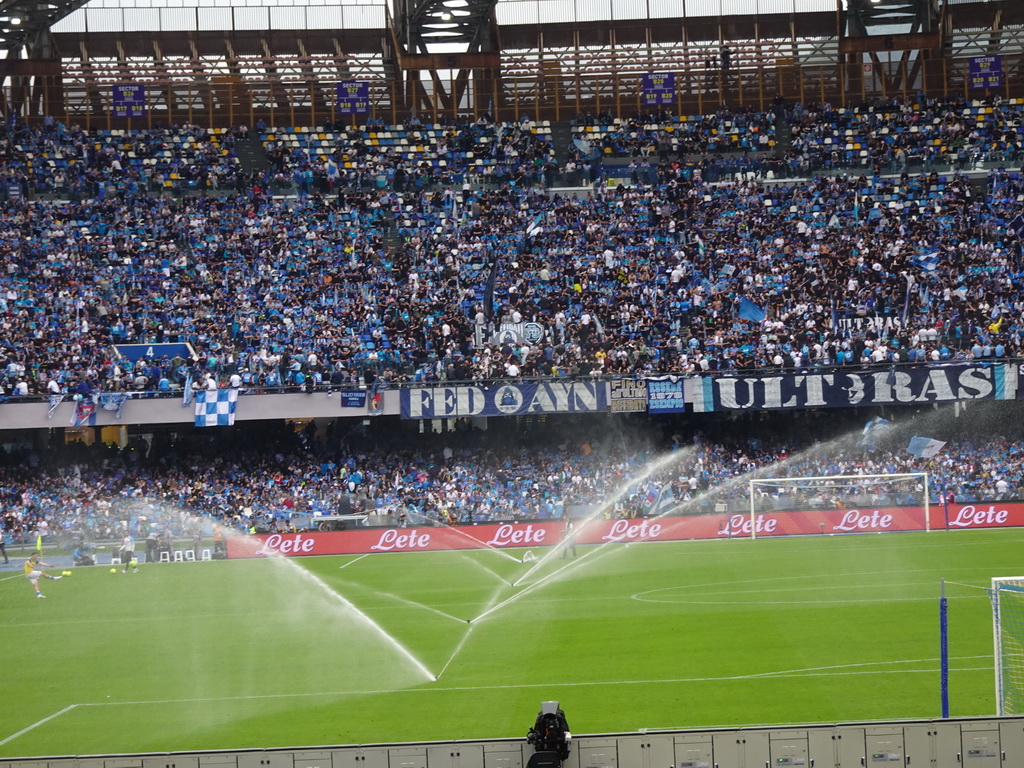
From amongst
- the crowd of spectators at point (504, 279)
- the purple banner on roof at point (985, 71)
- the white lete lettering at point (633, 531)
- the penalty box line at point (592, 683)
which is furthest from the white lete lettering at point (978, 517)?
the purple banner on roof at point (985, 71)

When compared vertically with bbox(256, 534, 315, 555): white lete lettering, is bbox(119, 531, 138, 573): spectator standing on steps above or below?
above

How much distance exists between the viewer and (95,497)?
1885 inches

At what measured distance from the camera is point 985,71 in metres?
61.2

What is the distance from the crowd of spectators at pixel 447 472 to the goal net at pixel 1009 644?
2132 centimetres

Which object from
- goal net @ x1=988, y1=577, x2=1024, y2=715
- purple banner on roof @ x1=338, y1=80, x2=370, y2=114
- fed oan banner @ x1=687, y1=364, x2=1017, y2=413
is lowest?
fed oan banner @ x1=687, y1=364, x2=1017, y2=413

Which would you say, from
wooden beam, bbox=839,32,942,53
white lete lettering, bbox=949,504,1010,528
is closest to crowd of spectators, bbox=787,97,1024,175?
wooden beam, bbox=839,32,942,53

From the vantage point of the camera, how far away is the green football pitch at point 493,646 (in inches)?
778

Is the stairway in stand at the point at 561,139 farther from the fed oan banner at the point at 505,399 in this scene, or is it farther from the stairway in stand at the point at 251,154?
the fed oan banner at the point at 505,399

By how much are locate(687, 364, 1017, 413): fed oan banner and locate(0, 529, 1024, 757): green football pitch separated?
8.63m

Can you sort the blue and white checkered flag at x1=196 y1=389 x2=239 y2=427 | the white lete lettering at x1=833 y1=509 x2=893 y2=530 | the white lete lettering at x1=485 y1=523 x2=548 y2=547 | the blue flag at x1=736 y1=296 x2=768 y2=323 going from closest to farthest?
1. the white lete lettering at x1=485 y1=523 x2=548 y2=547
2. the white lete lettering at x1=833 y1=509 x2=893 y2=530
3. the blue and white checkered flag at x1=196 y1=389 x2=239 y2=427
4. the blue flag at x1=736 y1=296 x2=768 y2=323

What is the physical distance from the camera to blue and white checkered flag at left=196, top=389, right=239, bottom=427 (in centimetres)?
4716

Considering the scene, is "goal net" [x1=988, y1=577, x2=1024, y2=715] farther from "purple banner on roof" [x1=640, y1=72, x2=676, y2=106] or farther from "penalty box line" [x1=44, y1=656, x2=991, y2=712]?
"purple banner on roof" [x1=640, y1=72, x2=676, y2=106]

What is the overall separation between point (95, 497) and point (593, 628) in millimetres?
28539

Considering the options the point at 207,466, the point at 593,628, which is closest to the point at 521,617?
the point at 593,628
